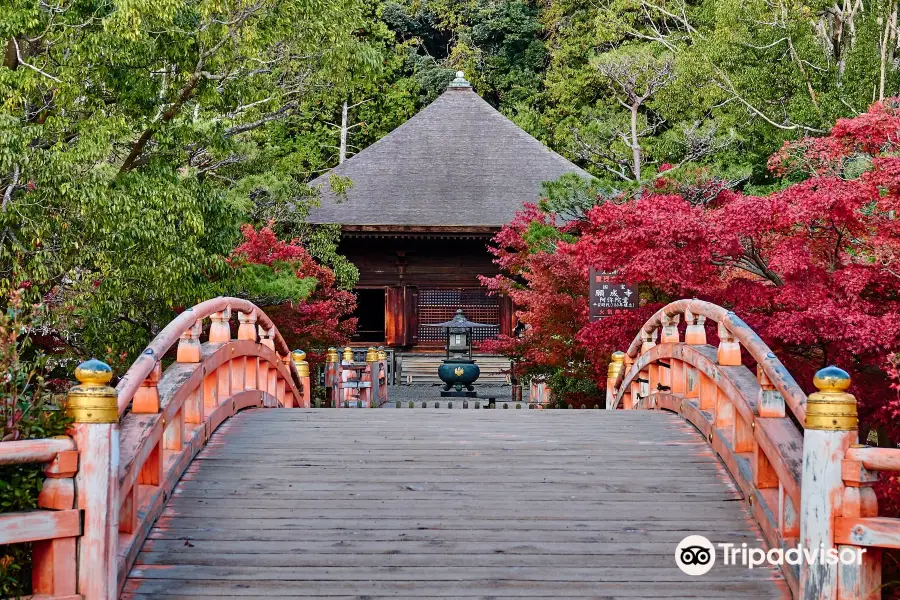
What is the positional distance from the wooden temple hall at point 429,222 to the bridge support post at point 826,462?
1883 centimetres

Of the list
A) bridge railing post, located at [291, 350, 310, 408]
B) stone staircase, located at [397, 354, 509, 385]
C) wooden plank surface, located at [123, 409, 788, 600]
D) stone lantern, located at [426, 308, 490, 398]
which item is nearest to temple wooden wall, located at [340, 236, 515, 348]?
stone staircase, located at [397, 354, 509, 385]

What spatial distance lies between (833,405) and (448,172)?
73.0 ft

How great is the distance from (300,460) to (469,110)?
2337 centimetres

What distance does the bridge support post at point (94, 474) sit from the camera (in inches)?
187

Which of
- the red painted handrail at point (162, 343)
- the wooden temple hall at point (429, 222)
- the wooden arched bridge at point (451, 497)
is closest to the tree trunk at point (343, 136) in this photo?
the wooden temple hall at point (429, 222)

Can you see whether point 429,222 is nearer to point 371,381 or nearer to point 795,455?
point 371,381

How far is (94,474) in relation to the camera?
4758 millimetres

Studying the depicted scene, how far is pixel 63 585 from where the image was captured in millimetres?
4703

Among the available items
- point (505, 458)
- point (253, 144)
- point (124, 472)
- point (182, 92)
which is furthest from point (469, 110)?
point (124, 472)

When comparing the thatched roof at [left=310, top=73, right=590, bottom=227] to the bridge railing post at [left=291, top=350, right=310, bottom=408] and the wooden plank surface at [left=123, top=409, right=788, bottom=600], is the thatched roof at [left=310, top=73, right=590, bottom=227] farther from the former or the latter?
the wooden plank surface at [left=123, top=409, right=788, bottom=600]

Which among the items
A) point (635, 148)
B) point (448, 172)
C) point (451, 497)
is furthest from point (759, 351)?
point (635, 148)

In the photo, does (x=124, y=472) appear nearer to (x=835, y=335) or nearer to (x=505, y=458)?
(x=505, y=458)

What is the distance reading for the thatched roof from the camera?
2447 cm

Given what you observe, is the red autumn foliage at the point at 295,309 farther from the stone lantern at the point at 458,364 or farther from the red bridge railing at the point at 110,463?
the red bridge railing at the point at 110,463
